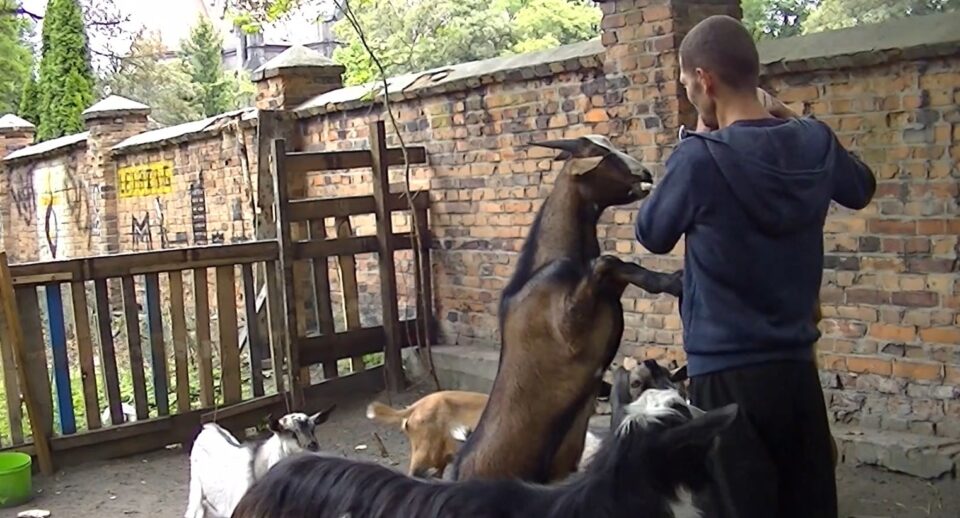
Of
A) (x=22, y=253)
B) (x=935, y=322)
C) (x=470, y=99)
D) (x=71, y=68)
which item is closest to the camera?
(x=935, y=322)

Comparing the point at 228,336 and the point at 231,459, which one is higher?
the point at 228,336

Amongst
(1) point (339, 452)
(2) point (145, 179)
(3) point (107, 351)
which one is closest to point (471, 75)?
(1) point (339, 452)

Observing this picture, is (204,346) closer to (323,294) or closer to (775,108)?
(323,294)

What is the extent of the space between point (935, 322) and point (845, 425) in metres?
0.78

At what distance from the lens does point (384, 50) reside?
930 inches

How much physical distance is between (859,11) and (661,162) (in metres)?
12.9

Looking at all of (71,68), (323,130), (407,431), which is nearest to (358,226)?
(323,130)

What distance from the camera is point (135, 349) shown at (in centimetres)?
702

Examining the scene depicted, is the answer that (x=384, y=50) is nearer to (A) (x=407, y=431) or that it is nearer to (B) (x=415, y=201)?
(B) (x=415, y=201)

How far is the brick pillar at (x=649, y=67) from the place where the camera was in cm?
628

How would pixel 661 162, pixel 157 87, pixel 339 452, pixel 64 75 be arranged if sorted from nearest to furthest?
pixel 661 162 → pixel 339 452 → pixel 64 75 → pixel 157 87

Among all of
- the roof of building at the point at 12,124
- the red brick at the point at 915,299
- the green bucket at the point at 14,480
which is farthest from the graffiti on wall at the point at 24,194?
the red brick at the point at 915,299

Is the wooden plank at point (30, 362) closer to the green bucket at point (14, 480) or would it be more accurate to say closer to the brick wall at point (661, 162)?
the green bucket at point (14, 480)

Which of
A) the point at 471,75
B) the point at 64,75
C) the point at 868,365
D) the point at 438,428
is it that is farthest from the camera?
the point at 64,75
